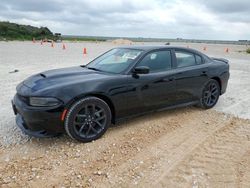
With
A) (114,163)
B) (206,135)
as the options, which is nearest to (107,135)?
(114,163)

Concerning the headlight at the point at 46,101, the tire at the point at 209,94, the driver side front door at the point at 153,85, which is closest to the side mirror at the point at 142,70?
the driver side front door at the point at 153,85

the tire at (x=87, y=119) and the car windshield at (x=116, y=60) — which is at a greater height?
the car windshield at (x=116, y=60)

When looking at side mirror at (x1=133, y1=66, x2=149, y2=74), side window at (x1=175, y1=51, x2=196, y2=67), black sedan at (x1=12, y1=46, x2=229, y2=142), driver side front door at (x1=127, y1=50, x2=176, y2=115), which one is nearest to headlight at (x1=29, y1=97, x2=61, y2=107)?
black sedan at (x1=12, y1=46, x2=229, y2=142)

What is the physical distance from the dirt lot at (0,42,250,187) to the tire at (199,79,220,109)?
62 centimetres

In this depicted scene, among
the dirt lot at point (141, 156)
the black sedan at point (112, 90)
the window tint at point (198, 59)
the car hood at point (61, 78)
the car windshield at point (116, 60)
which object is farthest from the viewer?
the window tint at point (198, 59)

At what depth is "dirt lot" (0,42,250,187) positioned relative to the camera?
3.53 m

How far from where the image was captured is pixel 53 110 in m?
4.19

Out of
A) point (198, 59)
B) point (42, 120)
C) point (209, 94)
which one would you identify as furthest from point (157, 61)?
point (42, 120)

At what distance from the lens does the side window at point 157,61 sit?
5383mm

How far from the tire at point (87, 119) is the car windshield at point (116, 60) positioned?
2.82 feet

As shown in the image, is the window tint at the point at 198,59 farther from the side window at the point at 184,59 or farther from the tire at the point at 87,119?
the tire at the point at 87,119

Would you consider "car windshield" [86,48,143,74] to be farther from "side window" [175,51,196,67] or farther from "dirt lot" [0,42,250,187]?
"dirt lot" [0,42,250,187]

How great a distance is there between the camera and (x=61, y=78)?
476cm

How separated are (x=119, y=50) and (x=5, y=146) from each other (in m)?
2.86
